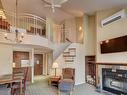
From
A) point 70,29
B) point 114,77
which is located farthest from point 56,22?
point 114,77

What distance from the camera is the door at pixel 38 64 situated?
12469mm

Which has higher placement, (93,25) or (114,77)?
A: (93,25)

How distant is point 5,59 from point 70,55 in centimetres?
350

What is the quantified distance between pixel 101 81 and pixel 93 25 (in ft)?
11.8

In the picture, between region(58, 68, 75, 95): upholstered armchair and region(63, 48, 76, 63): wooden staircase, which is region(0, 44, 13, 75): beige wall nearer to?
region(58, 68, 75, 95): upholstered armchair

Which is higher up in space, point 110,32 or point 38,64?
point 110,32

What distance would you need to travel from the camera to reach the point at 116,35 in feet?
24.0

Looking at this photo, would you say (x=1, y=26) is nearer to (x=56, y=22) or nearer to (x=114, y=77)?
(x=114, y=77)

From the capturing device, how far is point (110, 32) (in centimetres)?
772

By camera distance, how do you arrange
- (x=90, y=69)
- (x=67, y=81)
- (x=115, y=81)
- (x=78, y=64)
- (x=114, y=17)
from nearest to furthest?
(x=67, y=81) → (x=115, y=81) → (x=114, y=17) → (x=78, y=64) → (x=90, y=69)

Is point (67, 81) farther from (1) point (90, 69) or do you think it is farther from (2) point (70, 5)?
(2) point (70, 5)

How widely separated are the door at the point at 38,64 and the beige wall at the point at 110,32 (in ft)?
18.9

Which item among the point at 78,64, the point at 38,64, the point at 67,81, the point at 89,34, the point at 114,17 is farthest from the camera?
the point at 38,64

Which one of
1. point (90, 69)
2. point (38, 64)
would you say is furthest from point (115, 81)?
point (38, 64)
